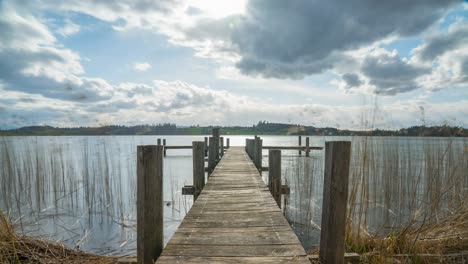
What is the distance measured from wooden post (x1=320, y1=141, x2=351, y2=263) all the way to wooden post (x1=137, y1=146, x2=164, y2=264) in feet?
4.97

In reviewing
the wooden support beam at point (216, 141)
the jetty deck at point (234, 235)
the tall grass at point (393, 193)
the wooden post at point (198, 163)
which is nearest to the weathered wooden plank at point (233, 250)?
the jetty deck at point (234, 235)

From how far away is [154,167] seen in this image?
2.38 m

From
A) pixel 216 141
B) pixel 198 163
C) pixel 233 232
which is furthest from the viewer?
pixel 216 141

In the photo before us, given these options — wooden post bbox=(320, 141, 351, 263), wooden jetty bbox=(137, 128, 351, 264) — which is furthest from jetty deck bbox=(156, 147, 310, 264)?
wooden post bbox=(320, 141, 351, 263)

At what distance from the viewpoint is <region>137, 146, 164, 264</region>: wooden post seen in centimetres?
234

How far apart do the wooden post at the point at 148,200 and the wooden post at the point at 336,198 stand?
59.7 inches

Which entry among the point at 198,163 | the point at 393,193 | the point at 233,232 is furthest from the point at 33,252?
the point at 393,193

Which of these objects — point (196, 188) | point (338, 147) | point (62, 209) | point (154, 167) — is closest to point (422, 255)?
point (338, 147)

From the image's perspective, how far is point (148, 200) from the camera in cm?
237

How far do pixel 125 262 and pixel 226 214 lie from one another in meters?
1.35

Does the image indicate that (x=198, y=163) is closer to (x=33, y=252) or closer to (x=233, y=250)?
(x=33, y=252)

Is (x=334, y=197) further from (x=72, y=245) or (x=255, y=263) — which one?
(x=72, y=245)

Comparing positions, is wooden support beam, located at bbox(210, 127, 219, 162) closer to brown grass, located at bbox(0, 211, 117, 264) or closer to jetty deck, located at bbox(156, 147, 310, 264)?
jetty deck, located at bbox(156, 147, 310, 264)

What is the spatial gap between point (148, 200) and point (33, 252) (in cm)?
287
